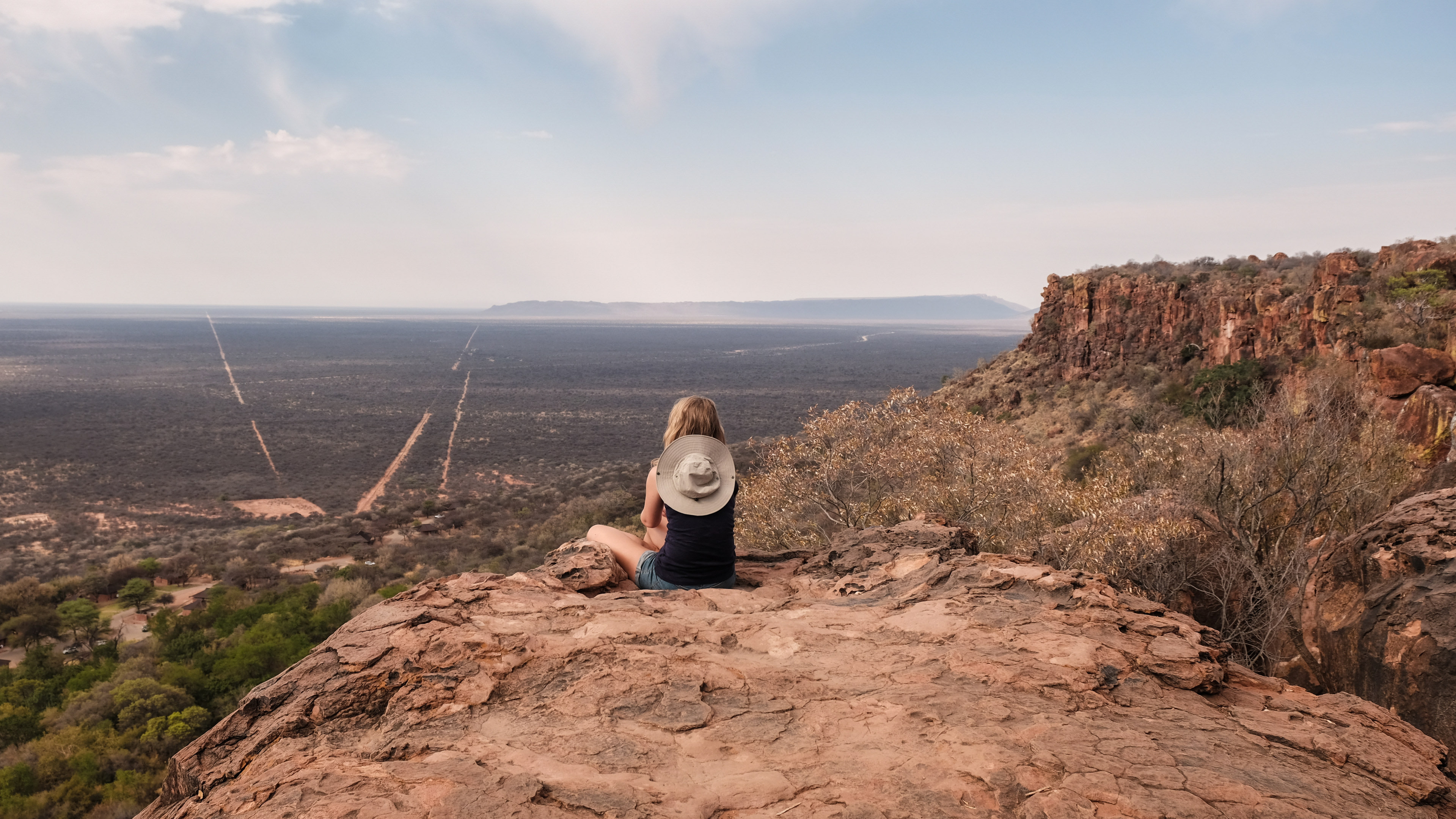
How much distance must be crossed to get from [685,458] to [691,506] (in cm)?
39

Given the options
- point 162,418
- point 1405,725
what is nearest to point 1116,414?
point 1405,725

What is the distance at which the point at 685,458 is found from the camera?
588 centimetres

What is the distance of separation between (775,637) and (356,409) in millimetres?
80554

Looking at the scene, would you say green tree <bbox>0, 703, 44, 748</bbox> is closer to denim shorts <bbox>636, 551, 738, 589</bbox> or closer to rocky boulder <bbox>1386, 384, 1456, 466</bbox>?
denim shorts <bbox>636, 551, 738, 589</bbox>

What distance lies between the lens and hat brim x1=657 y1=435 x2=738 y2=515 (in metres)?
5.85

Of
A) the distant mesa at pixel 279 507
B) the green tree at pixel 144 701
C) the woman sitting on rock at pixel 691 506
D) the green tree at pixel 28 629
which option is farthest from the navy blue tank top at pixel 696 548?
the distant mesa at pixel 279 507

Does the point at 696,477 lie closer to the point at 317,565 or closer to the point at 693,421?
the point at 693,421

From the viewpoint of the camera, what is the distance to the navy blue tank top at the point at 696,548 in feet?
19.6

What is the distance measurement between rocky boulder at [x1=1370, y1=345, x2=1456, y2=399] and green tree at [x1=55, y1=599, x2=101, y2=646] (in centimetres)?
3728

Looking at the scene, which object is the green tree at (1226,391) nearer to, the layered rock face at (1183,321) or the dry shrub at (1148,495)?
the layered rock face at (1183,321)

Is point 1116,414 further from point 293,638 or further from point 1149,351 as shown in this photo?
point 293,638

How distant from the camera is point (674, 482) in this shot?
19.2 feet

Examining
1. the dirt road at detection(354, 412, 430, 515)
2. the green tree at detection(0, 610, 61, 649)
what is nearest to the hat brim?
the green tree at detection(0, 610, 61, 649)

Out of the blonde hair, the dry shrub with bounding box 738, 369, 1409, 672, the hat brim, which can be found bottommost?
the dry shrub with bounding box 738, 369, 1409, 672
